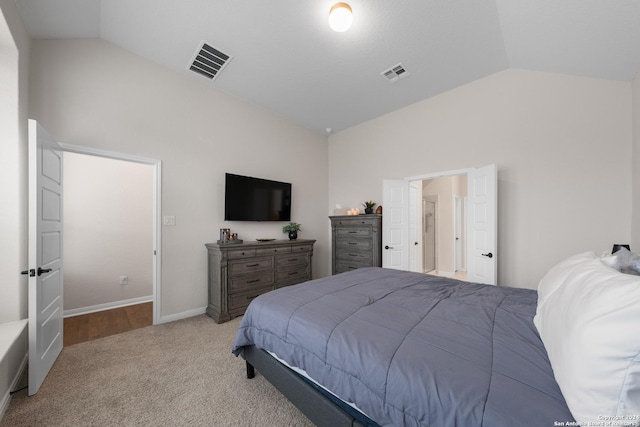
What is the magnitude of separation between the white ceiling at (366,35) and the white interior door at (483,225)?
4.28 feet

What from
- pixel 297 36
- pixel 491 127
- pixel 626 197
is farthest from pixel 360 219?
pixel 626 197

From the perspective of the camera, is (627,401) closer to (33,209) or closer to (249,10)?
(33,209)

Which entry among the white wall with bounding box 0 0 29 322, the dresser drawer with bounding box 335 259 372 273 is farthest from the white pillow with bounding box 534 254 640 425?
the white wall with bounding box 0 0 29 322

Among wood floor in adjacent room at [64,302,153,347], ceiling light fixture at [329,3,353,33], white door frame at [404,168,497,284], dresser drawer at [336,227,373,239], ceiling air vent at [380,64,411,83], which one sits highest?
ceiling air vent at [380,64,411,83]

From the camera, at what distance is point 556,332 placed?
3.05 ft

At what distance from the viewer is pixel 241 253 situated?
3.32m

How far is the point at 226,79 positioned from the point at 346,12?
6.49ft

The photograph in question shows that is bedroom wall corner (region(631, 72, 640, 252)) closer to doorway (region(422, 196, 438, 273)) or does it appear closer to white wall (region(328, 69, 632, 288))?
white wall (region(328, 69, 632, 288))

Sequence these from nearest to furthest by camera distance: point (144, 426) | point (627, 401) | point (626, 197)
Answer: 1. point (627, 401)
2. point (144, 426)
3. point (626, 197)

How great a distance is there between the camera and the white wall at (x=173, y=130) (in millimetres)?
2533

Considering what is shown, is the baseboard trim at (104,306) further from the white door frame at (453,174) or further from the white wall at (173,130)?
the white door frame at (453,174)

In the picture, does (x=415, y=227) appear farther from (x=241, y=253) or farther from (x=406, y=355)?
(x=406, y=355)

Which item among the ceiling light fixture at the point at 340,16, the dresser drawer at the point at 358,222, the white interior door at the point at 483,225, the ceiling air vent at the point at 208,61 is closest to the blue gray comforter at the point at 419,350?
the white interior door at the point at 483,225

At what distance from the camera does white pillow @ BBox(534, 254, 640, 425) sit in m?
0.67
